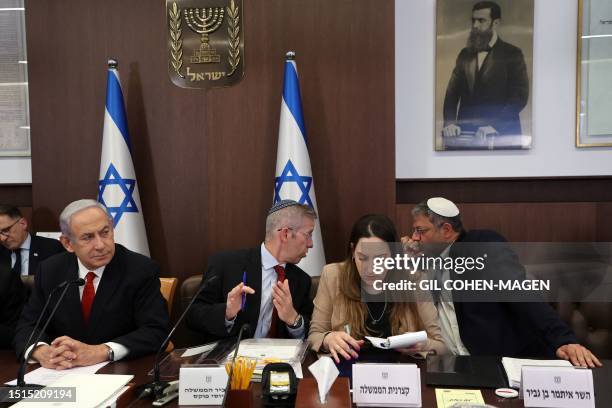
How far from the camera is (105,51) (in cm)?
329

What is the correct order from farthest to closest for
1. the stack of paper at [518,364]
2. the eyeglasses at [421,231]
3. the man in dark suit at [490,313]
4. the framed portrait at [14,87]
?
1. the framed portrait at [14,87]
2. the eyeglasses at [421,231]
3. the man in dark suit at [490,313]
4. the stack of paper at [518,364]

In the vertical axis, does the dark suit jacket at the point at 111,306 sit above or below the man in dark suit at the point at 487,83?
below

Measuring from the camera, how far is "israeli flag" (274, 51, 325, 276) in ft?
9.87

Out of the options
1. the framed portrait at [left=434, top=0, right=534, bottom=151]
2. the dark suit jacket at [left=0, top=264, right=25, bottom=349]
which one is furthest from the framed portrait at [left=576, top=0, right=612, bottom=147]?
the dark suit jacket at [left=0, top=264, right=25, bottom=349]

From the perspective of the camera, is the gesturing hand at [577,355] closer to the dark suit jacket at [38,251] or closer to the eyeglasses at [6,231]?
the dark suit jacket at [38,251]

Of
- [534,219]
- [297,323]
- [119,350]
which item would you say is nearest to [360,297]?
[297,323]

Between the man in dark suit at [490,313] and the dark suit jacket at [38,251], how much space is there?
7.58 ft

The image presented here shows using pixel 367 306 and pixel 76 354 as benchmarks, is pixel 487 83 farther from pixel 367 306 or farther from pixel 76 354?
pixel 76 354

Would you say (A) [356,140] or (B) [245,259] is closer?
(B) [245,259]

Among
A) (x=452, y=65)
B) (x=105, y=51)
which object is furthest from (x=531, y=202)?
(x=105, y=51)

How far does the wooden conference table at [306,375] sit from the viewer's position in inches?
52.1

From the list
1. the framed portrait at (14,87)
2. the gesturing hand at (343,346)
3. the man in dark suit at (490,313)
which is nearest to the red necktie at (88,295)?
the gesturing hand at (343,346)

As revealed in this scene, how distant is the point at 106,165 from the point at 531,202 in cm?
267

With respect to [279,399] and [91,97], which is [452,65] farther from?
[279,399]
